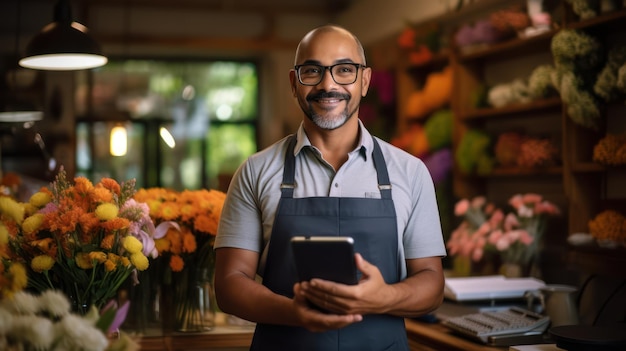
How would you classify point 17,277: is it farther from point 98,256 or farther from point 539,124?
point 539,124

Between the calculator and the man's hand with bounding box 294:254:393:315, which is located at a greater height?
the man's hand with bounding box 294:254:393:315

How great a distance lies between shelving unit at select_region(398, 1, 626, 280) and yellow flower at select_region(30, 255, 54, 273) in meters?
2.06

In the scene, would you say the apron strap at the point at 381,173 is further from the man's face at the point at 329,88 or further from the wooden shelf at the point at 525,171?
the wooden shelf at the point at 525,171

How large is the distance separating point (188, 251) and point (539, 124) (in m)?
2.33

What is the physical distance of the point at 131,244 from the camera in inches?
91.5

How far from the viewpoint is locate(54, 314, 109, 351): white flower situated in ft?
4.68

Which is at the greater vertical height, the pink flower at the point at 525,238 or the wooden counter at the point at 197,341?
the pink flower at the point at 525,238

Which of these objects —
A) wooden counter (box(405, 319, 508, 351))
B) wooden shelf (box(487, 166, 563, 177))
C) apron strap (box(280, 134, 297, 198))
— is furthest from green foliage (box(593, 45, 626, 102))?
apron strap (box(280, 134, 297, 198))

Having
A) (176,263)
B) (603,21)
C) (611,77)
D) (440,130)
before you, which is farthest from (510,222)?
(176,263)

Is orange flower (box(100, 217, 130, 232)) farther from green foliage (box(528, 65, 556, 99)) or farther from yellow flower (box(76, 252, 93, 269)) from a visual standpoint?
green foliage (box(528, 65, 556, 99))

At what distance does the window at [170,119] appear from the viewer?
9211 millimetres

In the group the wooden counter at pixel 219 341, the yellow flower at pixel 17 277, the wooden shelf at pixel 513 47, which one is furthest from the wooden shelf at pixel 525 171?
the yellow flower at pixel 17 277

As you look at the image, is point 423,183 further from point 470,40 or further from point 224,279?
point 470,40

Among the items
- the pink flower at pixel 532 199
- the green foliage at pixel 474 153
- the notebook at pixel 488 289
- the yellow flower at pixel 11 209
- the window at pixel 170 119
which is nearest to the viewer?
the yellow flower at pixel 11 209
